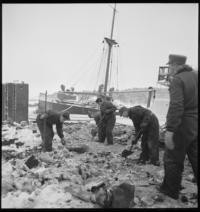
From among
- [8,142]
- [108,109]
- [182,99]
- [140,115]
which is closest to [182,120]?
[182,99]

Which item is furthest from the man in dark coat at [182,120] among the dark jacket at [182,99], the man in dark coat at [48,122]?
the man in dark coat at [48,122]

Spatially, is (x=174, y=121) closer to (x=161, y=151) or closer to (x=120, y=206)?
(x=120, y=206)

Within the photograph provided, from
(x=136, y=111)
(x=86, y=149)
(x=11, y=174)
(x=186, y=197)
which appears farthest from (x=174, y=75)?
(x=86, y=149)

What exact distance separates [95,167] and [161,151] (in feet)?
10.0

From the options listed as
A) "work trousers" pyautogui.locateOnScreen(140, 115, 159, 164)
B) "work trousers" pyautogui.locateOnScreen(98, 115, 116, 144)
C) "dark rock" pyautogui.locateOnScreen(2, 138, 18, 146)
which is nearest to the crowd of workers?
"work trousers" pyautogui.locateOnScreen(140, 115, 159, 164)

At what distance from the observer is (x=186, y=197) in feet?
12.9

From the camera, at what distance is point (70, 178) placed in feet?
14.1

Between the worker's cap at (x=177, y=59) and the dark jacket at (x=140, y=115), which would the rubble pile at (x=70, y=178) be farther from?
the worker's cap at (x=177, y=59)

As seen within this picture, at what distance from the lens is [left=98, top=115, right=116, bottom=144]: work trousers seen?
28.7ft

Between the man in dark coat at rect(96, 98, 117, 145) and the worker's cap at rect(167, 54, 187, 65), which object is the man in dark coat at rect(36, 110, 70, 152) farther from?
the worker's cap at rect(167, 54, 187, 65)

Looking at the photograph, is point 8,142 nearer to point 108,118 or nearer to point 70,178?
point 70,178

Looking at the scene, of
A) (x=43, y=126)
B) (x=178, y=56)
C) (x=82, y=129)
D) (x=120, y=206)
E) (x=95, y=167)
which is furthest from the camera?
(x=82, y=129)

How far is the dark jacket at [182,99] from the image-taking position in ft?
11.8

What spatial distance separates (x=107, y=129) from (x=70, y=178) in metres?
4.54
